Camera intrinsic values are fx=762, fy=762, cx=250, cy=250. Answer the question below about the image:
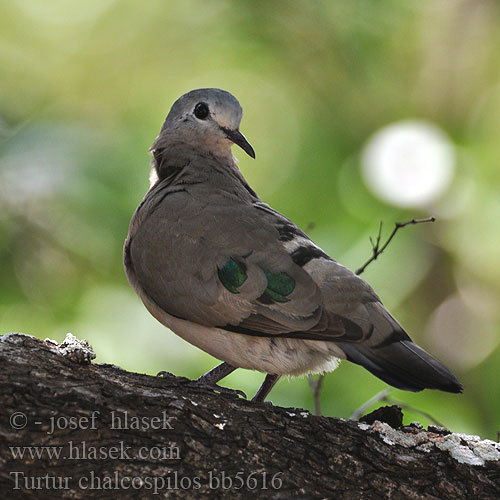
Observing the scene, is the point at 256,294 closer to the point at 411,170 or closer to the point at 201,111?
the point at 201,111

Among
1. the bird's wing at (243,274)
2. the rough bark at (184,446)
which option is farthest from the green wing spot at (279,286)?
the rough bark at (184,446)

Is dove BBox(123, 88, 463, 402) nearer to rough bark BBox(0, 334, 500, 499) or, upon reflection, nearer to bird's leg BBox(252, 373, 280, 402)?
bird's leg BBox(252, 373, 280, 402)

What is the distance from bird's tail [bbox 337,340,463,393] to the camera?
234cm

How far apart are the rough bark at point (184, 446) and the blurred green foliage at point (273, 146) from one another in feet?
6.51

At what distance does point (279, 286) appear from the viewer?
2.59 metres

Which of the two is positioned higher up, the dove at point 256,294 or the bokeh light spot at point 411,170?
the bokeh light spot at point 411,170

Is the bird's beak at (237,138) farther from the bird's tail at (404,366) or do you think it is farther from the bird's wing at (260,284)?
the bird's tail at (404,366)

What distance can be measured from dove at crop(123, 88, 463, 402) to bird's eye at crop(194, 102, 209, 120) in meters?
0.46

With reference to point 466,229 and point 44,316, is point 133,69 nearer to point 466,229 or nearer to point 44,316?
point 44,316

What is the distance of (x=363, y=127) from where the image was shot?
241 inches

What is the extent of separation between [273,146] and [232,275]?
12.2ft

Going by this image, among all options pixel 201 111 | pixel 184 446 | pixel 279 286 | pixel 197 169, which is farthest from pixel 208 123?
pixel 184 446

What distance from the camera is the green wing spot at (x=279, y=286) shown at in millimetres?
2566

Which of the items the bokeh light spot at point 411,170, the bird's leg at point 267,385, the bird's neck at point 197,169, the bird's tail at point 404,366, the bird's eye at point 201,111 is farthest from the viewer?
the bokeh light spot at point 411,170
